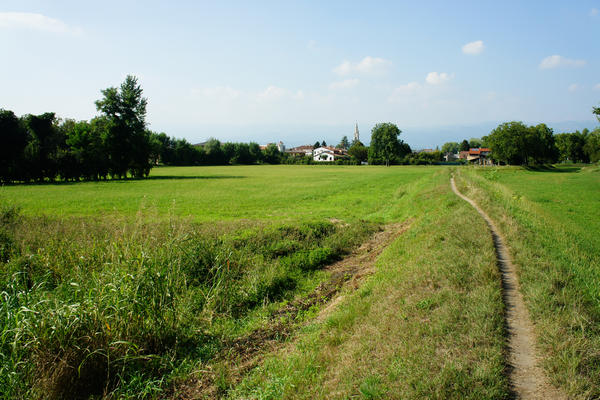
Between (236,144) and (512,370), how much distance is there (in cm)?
15289

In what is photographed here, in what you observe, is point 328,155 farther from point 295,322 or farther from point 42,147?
point 295,322

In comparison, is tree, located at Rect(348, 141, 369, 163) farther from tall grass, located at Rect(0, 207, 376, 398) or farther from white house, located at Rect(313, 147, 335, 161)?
tall grass, located at Rect(0, 207, 376, 398)

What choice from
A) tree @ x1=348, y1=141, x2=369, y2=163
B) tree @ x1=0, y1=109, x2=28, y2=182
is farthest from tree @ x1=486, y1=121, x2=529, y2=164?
tree @ x1=0, y1=109, x2=28, y2=182

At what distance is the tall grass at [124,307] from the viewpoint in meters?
5.92

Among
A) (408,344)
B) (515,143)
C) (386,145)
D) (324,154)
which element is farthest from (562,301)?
(324,154)

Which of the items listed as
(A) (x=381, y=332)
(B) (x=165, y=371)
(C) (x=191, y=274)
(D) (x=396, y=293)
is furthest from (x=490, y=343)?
(C) (x=191, y=274)

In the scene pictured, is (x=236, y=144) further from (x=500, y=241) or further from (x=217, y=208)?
(x=500, y=241)

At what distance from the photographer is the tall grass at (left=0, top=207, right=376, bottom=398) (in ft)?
19.4

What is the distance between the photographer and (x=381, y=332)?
19.8 ft

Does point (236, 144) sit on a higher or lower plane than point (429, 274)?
higher

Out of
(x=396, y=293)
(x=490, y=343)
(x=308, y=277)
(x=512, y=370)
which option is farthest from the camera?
(x=308, y=277)

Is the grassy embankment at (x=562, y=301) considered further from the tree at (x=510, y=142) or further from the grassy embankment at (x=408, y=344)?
the tree at (x=510, y=142)

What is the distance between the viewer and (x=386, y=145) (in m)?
136

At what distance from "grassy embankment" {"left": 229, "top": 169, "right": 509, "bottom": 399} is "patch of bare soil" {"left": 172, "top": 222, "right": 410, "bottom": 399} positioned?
0.44 metres
